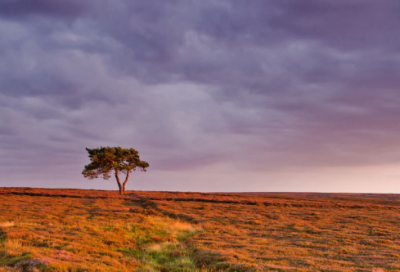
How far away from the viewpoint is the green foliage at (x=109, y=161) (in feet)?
238

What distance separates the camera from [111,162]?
245ft

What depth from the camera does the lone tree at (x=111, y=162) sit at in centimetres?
7269

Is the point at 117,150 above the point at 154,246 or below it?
above

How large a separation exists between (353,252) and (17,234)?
77.4ft

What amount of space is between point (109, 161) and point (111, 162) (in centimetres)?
60

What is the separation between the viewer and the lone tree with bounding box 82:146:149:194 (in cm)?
7269

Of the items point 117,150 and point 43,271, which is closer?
point 43,271

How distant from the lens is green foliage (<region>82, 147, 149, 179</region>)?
72.6m

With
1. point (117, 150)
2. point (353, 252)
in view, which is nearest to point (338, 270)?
point (353, 252)

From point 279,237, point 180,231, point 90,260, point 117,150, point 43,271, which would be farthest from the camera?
point 117,150

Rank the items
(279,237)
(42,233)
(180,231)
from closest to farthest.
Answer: (42,233) → (279,237) → (180,231)

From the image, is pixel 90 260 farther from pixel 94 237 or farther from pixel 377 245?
pixel 377 245

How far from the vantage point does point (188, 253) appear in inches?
719

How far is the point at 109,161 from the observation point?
74.6 m
